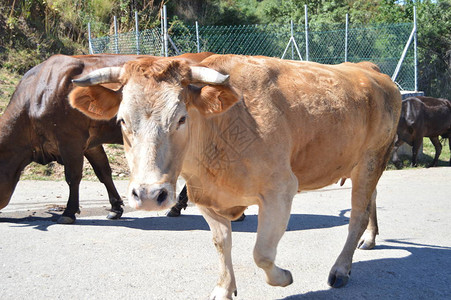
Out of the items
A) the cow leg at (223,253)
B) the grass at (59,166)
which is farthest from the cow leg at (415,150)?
the cow leg at (223,253)

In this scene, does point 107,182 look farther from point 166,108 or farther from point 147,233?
point 166,108

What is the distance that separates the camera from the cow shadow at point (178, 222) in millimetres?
7117

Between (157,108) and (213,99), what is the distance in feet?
1.68

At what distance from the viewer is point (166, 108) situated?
139 inches

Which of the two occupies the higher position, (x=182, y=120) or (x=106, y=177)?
(x=182, y=120)

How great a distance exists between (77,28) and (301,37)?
8167 millimetres

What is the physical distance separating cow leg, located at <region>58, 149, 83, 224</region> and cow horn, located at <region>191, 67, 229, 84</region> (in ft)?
13.7

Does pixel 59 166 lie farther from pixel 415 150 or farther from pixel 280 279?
pixel 415 150

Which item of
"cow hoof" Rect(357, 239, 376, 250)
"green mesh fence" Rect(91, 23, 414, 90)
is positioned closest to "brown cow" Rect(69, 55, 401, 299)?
"cow hoof" Rect(357, 239, 376, 250)

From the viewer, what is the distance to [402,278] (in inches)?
196

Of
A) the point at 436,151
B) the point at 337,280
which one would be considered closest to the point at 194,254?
the point at 337,280

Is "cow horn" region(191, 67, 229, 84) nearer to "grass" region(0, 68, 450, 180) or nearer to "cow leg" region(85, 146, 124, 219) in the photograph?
"cow leg" region(85, 146, 124, 219)

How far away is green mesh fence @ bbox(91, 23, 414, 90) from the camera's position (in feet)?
46.6

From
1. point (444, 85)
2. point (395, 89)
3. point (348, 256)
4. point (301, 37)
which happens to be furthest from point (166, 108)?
point (444, 85)
